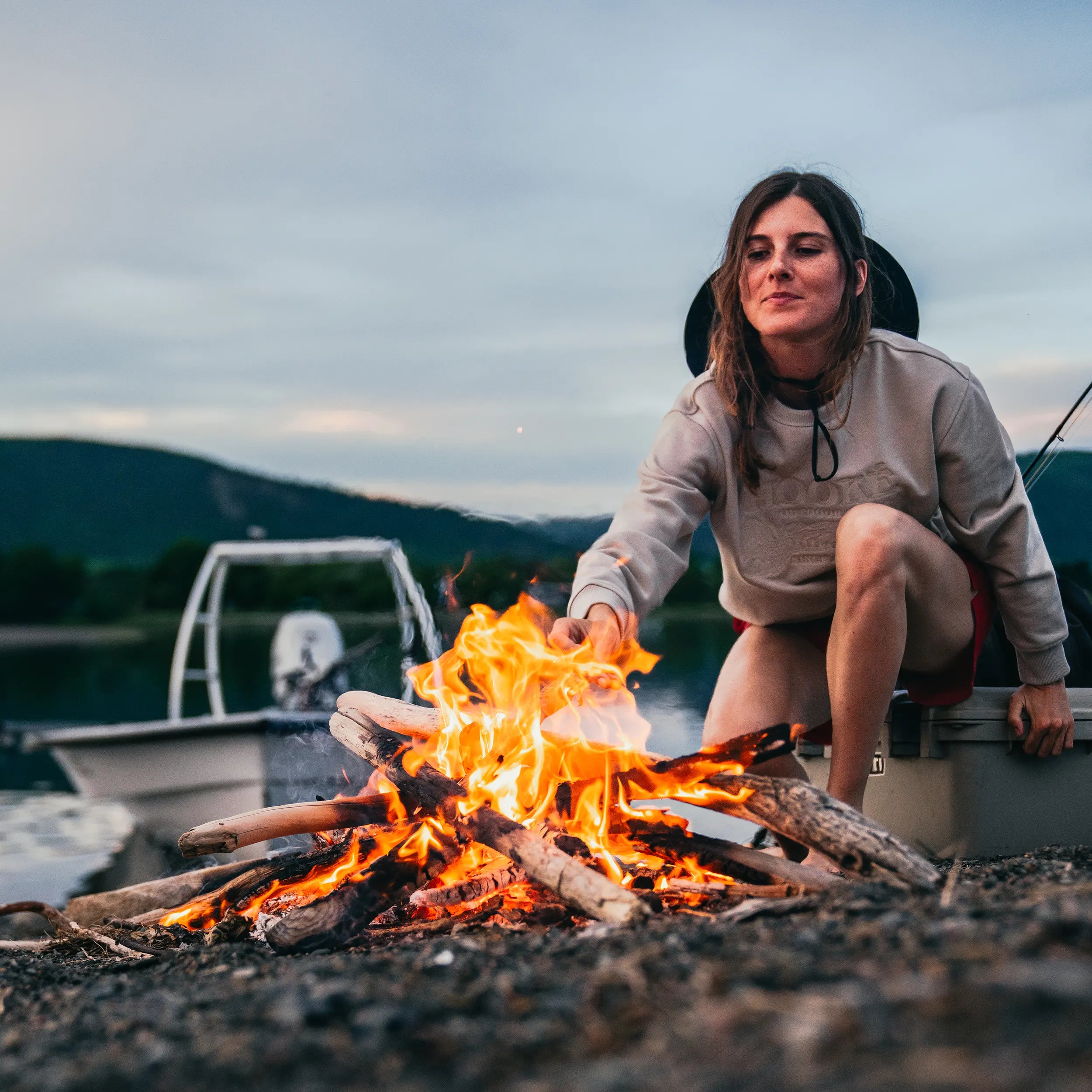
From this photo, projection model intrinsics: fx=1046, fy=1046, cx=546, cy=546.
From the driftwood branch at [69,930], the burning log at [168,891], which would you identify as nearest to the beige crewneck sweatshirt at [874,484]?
the burning log at [168,891]

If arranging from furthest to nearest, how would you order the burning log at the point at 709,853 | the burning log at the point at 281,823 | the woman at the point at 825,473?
the woman at the point at 825,473 → the burning log at the point at 281,823 → the burning log at the point at 709,853

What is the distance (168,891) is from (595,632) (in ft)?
4.77

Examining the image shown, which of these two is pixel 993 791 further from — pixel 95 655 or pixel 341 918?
pixel 95 655

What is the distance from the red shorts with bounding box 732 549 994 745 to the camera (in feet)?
9.38

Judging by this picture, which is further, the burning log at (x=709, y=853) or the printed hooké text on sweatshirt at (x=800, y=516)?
the printed hooké text on sweatshirt at (x=800, y=516)

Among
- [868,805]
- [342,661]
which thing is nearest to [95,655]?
[342,661]

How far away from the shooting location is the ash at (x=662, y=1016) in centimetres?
90

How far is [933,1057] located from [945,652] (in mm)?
2101

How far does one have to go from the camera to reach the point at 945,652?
283cm

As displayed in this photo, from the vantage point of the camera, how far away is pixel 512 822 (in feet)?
7.45

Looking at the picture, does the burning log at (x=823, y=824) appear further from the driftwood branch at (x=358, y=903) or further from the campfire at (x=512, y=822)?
the driftwood branch at (x=358, y=903)

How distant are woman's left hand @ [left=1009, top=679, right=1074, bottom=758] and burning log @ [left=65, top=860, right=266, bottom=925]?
2077mm

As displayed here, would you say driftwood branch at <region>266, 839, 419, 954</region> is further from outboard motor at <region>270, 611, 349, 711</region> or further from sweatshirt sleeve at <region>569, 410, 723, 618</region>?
outboard motor at <region>270, 611, 349, 711</region>

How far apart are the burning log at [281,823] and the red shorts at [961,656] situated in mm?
1293
